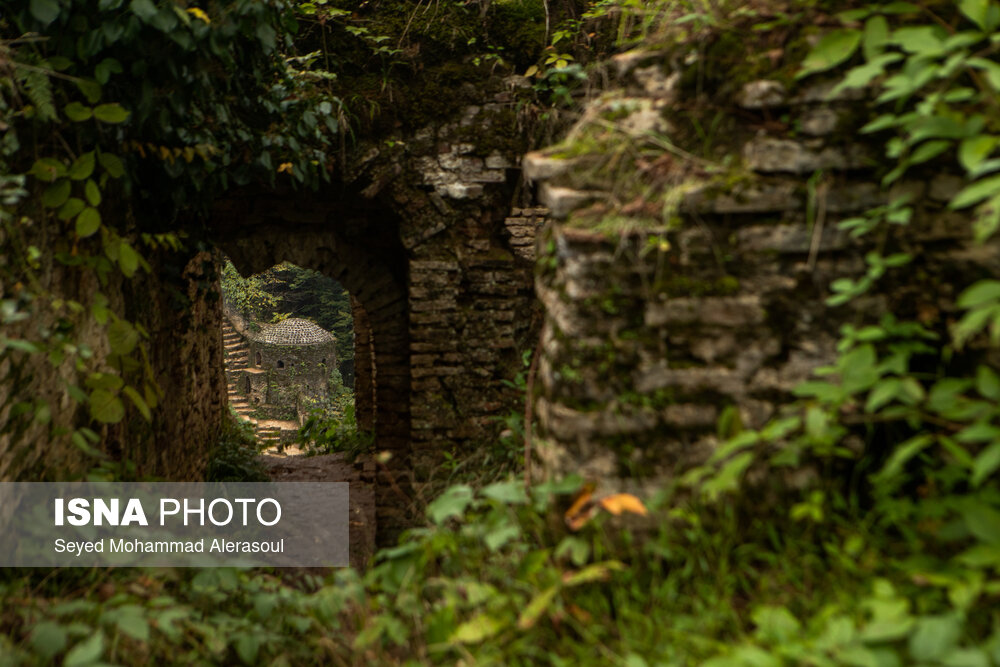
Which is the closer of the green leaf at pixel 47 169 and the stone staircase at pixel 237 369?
the green leaf at pixel 47 169

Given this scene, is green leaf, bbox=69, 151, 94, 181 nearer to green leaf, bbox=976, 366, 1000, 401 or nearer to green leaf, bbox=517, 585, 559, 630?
green leaf, bbox=517, 585, 559, 630

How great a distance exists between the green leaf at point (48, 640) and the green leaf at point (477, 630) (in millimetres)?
1007

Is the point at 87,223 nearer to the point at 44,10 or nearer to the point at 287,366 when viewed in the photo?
the point at 44,10

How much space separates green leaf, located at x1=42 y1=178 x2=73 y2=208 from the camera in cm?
241

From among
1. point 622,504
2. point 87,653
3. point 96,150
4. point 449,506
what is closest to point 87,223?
point 96,150

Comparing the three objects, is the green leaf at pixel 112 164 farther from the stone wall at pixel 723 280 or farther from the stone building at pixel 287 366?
the stone building at pixel 287 366

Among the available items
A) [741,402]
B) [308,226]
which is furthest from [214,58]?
[741,402]

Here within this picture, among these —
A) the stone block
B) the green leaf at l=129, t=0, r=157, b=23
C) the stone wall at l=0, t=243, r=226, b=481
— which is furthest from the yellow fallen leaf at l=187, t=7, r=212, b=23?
the stone block

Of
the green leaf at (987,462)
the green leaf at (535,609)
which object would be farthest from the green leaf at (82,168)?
the green leaf at (987,462)

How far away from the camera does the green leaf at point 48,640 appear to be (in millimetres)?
1646

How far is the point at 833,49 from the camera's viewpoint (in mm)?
1623

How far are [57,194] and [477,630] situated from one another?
2198 millimetres

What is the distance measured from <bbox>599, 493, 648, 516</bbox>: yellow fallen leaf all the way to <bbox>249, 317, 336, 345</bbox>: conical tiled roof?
1503 centimetres

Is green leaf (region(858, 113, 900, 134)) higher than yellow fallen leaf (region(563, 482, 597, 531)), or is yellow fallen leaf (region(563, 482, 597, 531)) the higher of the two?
green leaf (region(858, 113, 900, 134))
